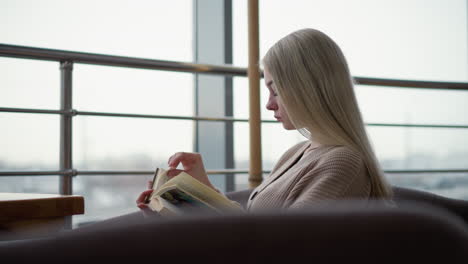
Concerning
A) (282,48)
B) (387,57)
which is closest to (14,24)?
(282,48)

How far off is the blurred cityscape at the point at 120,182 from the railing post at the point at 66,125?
50 millimetres

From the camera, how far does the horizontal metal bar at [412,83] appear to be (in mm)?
2541

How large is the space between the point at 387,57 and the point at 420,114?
0.55m

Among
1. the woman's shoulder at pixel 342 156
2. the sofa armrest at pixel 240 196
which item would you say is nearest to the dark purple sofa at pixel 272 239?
the woman's shoulder at pixel 342 156

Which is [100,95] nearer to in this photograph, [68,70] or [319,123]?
[68,70]

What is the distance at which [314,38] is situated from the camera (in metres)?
1.24

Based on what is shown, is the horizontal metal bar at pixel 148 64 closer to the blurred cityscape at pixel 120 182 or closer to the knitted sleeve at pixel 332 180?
the blurred cityscape at pixel 120 182

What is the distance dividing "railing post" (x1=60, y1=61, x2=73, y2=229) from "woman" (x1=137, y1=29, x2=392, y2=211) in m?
0.67

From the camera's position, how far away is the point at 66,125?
6.24ft

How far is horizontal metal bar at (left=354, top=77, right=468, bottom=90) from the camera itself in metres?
2.54

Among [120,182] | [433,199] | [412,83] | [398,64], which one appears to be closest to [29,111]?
[120,182]

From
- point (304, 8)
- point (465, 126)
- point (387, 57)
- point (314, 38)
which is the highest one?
point (304, 8)

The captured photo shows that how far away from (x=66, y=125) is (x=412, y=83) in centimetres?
170

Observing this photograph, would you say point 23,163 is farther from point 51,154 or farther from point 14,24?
point 14,24
